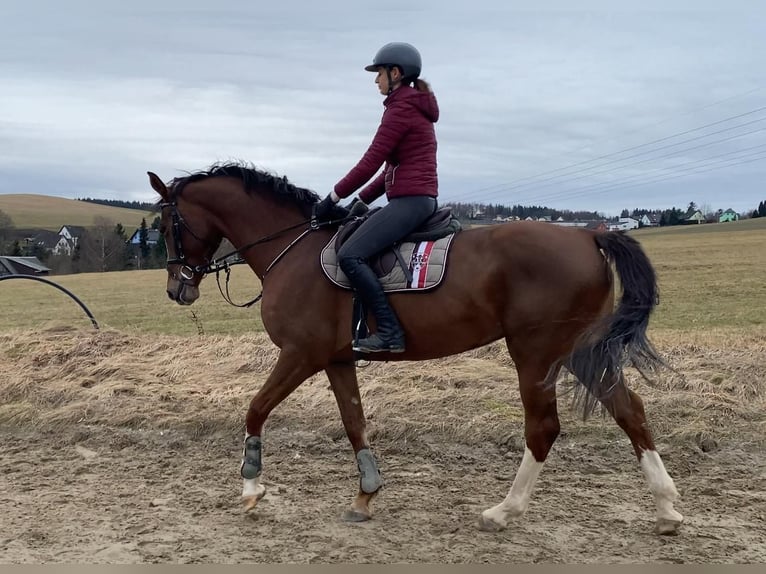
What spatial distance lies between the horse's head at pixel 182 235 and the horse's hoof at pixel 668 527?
3.75 meters

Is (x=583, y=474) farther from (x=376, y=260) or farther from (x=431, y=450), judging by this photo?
(x=376, y=260)

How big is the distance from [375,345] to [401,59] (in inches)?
78.5

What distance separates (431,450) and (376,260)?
2189 millimetres

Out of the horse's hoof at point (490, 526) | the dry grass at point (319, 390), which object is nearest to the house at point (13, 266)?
the dry grass at point (319, 390)

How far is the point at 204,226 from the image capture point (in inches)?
208

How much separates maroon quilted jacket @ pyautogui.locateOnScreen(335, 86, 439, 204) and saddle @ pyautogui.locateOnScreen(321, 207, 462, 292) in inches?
9.5

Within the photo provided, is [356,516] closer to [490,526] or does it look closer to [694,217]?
[490,526]

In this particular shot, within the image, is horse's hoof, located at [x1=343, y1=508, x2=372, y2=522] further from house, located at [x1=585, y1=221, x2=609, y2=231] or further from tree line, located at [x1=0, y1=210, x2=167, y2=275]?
tree line, located at [x1=0, y1=210, x2=167, y2=275]

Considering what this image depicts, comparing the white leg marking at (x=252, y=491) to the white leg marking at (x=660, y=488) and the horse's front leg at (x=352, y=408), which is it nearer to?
the horse's front leg at (x=352, y=408)

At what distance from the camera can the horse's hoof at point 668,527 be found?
4.19 metres

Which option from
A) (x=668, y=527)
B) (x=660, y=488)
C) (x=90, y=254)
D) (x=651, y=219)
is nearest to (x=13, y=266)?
(x=660, y=488)

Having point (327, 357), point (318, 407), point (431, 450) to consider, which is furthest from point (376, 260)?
point (318, 407)

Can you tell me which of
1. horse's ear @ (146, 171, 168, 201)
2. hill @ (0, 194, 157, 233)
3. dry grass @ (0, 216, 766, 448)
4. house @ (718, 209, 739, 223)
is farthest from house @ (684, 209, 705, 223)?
horse's ear @ (146, 171, 168, 201)

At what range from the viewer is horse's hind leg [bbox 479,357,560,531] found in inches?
171
